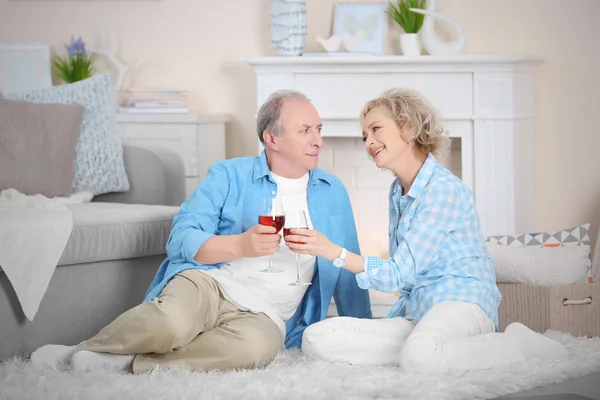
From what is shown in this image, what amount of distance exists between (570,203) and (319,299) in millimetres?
1704

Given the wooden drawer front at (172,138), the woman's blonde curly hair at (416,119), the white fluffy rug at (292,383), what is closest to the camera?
the white fluffy rug at (292,383)

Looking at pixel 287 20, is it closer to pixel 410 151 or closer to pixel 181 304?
pixel 410 151

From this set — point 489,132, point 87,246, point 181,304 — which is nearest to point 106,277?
point 87,246

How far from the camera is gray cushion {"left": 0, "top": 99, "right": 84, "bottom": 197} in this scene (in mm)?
3160

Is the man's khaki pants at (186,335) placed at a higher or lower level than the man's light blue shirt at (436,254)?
lower

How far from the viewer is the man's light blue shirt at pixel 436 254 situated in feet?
7.80

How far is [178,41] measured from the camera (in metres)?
4.37

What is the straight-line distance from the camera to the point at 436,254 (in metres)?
2.43

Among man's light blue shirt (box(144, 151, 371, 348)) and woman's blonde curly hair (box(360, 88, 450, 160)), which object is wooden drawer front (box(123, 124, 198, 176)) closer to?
man's light blue shirt (box(144, 151, 371, 348))

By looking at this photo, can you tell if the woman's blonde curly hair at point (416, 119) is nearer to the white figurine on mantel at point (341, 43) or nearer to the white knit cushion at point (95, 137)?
the white knit cushion at point (95, 137)

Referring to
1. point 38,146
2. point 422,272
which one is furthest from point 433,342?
→ point 38,146

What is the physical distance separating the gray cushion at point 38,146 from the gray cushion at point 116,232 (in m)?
0.22

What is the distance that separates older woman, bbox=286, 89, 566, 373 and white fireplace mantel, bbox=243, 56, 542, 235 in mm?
1218

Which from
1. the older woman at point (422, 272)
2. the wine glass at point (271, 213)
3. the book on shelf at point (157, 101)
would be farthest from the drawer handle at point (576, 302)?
the book on shelf at point (157, 101)
